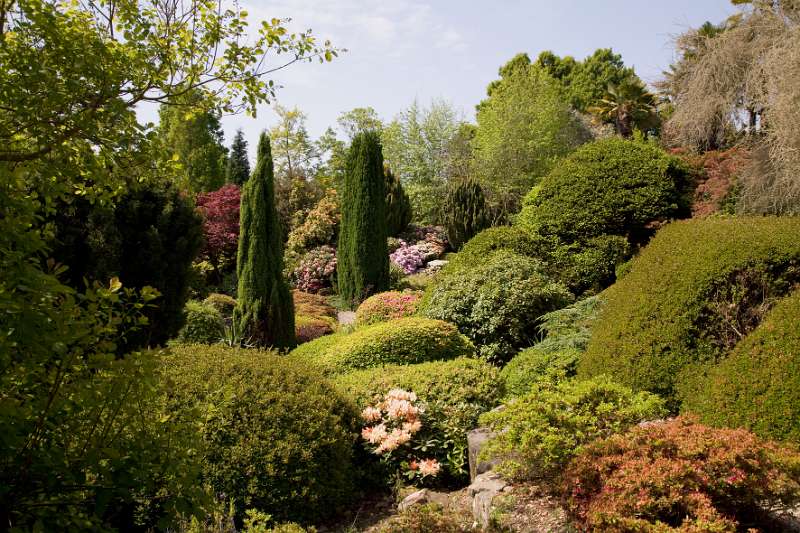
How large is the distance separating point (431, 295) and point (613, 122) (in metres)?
24.8

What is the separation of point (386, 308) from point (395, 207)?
10.4 m

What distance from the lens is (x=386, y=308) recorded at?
36.8ft

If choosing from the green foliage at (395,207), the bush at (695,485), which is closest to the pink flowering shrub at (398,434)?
the bush at (695,485)

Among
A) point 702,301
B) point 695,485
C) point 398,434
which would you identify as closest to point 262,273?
point 398,434

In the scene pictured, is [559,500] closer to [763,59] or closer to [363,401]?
[363,401]

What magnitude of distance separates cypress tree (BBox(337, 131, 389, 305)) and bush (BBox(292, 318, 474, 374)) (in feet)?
23.7

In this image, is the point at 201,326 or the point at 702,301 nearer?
the point at 702,301

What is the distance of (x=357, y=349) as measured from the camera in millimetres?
8086

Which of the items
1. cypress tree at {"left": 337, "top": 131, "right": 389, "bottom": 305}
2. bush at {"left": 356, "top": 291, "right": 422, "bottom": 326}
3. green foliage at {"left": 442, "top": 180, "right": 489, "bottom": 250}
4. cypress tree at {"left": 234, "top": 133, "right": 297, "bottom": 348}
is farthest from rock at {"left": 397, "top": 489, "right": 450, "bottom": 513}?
green foliage at {"left": 442, "top": 180, "right": 489, "bottom": 250}

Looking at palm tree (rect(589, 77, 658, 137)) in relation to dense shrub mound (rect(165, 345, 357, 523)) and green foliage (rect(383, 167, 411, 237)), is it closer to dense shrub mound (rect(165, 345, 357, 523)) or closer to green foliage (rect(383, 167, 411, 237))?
green foliage (rect(383, 167, 411, 237))

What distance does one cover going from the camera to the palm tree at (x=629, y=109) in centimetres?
2903

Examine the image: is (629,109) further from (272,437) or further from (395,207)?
(272,437)

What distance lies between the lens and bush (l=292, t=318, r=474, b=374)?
7879mm

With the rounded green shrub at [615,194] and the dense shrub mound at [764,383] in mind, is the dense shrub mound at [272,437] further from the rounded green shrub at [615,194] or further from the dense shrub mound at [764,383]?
the rounded green shrub at [615,194]
